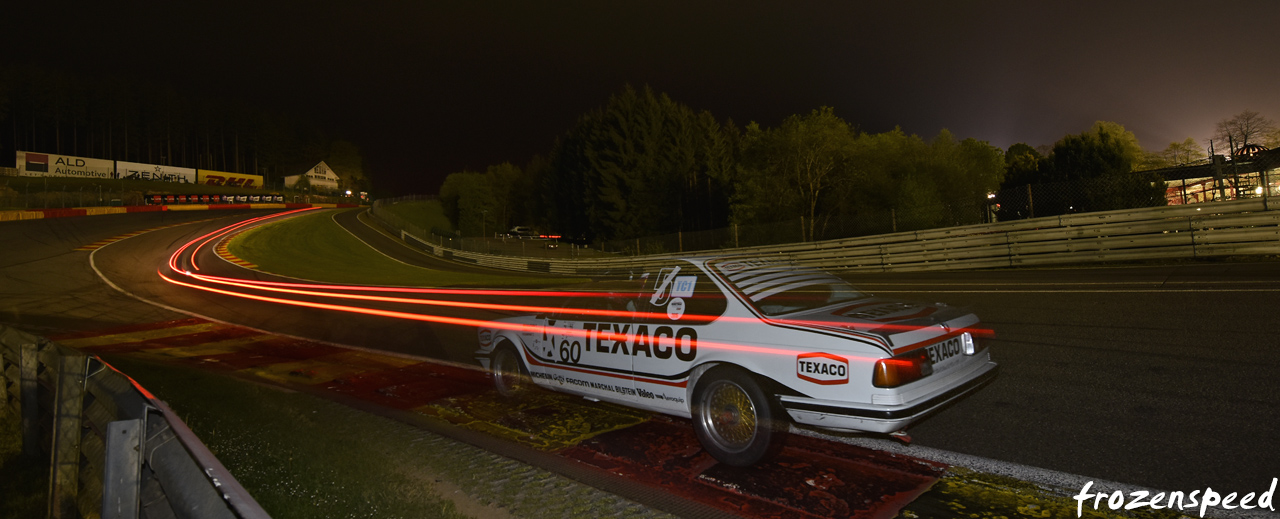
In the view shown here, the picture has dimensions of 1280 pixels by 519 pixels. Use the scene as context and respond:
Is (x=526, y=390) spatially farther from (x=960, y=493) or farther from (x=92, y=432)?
(x=960, y=493)

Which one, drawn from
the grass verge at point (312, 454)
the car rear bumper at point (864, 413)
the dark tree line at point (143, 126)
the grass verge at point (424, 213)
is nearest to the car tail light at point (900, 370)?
the car rear bumper at point (864, 413)

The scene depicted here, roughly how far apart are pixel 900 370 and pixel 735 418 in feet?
3.73

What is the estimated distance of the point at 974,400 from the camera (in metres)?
5.09

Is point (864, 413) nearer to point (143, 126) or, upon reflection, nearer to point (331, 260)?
point (331, 260)

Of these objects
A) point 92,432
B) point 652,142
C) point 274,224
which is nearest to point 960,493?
point 92,432

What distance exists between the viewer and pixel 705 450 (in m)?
→ 4.35

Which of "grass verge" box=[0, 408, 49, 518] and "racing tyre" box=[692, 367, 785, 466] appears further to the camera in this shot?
"grass verge" box=[0, 408, 49, 518]

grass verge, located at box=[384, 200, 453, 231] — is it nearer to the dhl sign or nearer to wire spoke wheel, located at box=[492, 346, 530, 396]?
the dhl sign

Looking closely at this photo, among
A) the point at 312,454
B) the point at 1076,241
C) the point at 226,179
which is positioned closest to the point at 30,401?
the point at 312,454

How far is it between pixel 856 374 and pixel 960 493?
85 cm

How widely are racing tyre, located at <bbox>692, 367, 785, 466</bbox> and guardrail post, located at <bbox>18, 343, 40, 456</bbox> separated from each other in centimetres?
498

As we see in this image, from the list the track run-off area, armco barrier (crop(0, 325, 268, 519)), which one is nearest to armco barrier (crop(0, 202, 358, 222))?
the track run-off area

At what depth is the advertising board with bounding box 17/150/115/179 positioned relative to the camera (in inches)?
2990

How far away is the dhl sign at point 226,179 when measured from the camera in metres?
93.4
